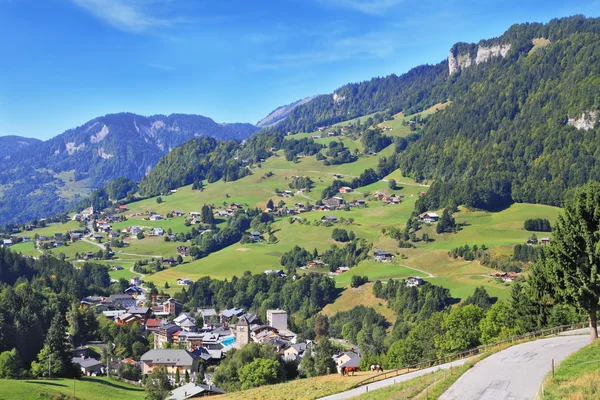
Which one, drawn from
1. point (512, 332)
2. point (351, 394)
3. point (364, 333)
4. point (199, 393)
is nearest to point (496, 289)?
point (364, 333)

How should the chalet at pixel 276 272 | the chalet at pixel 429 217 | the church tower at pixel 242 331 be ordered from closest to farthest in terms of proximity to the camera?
1. the church tower at pixel 242 331
2. the chalet at pixel 276 272
3. the chalet at pixel 429 217

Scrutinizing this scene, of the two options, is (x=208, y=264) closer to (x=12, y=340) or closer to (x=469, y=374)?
(x=12, y=340)

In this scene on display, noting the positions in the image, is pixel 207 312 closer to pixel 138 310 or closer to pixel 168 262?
pixel 138 310

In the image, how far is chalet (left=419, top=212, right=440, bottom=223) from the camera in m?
159

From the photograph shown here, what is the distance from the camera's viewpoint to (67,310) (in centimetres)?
9938

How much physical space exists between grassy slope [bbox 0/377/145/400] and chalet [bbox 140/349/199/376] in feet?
31.9

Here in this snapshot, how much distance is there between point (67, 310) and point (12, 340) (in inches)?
916

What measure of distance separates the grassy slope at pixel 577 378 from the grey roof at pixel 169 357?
62.3 m

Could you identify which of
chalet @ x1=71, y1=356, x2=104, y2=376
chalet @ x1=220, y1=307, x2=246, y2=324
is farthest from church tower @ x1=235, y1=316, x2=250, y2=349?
chalet @ x1=71, y1=356, x2=104, y2=376

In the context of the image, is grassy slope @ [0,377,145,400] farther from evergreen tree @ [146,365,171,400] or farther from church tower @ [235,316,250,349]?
church tower @ [235,316,250,349]

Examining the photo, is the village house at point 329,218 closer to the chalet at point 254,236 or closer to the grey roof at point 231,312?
the chalet at point 254,236

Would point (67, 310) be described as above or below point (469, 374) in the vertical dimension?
below

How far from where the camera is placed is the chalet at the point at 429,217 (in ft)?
520

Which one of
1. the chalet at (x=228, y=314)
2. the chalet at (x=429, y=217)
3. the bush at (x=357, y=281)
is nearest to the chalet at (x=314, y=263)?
the bush at (x=357, y=281)
